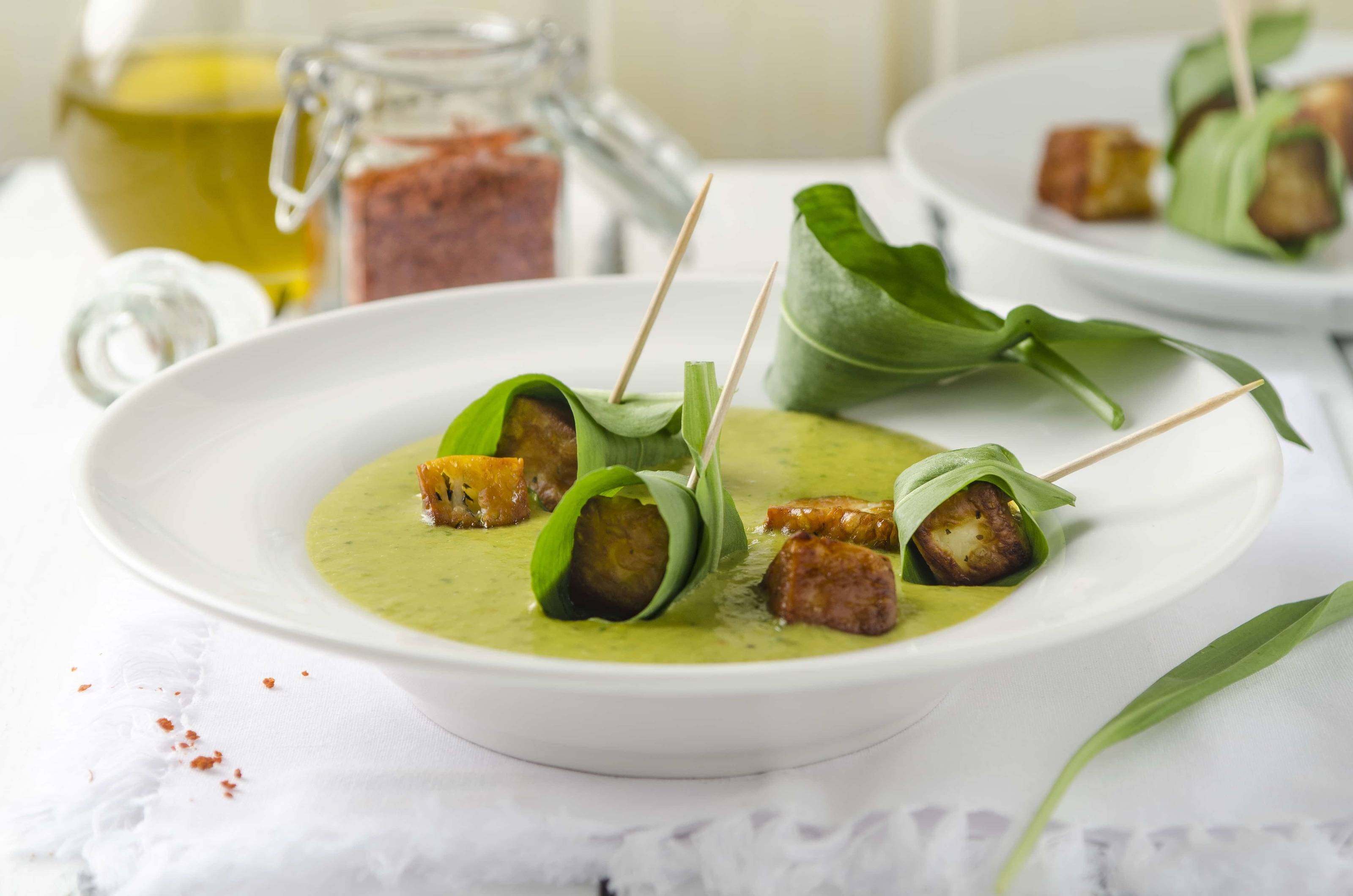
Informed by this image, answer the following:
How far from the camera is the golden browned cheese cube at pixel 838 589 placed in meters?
1.07

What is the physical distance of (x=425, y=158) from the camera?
2047 mm

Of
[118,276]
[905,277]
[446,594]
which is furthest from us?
[118,276]

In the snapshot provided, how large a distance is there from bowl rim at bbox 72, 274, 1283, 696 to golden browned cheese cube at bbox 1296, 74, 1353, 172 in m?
2.01

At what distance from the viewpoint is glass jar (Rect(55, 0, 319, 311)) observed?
2.12m

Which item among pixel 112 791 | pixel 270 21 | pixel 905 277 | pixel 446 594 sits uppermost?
pixel 270 21

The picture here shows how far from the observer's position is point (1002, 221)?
222cm

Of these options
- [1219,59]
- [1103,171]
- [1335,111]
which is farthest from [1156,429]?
[1335,111]

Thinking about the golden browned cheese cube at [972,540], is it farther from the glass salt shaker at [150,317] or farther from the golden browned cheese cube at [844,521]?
the glass salt shaker at [150,317]

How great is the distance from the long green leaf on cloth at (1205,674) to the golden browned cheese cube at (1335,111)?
1.79 meters

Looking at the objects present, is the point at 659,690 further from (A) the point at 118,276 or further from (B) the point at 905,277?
(A) the point at 118,276

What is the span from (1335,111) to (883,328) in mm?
1757

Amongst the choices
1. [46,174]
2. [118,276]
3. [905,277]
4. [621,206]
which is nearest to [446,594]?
[905,277]

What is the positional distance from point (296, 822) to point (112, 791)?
6.4 inches

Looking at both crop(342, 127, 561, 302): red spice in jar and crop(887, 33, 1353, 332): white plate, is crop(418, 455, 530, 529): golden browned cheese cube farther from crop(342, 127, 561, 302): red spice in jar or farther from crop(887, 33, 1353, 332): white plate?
crop(887, 33, 1353, 332): white plate
